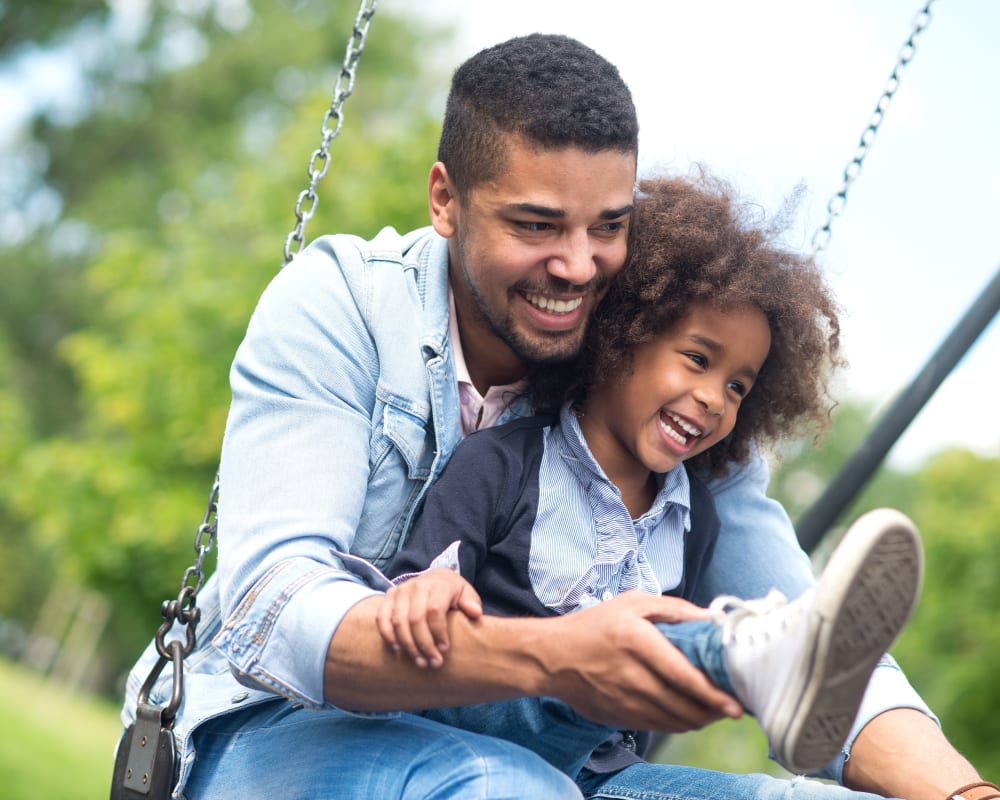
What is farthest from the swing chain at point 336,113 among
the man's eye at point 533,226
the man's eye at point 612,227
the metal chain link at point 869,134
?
the metal chain link at point 869,134

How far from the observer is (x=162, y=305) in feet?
45.5

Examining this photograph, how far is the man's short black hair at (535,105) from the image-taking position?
2.40 metres

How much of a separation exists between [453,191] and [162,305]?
11797mm

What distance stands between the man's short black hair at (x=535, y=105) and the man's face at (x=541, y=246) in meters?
0.03

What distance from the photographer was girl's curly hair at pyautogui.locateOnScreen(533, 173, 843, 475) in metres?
2.51

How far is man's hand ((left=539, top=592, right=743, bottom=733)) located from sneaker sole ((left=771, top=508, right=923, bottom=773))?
0.29 ft

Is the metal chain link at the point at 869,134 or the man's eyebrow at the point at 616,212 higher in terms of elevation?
the metal chain link at the point at 869,134

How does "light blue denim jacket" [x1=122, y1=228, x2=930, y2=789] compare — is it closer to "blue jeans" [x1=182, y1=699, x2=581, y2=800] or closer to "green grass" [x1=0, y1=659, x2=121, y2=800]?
"blue jeans" [x1=182, y1=699, x2=581, y2=800]

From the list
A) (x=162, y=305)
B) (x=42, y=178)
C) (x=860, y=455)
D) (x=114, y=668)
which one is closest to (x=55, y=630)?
(x=114, y=668)

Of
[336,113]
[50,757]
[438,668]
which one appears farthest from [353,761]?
[50,757]

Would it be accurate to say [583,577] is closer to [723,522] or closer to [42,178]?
[723,522]

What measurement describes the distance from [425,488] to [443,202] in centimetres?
64

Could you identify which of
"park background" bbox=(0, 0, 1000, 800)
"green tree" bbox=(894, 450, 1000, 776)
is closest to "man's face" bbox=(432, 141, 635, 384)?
"park background" bbox=(0, 0, 1000, 800)

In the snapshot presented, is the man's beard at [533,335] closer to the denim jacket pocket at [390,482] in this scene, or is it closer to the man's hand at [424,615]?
the denim jacket pocket at [390,482]
